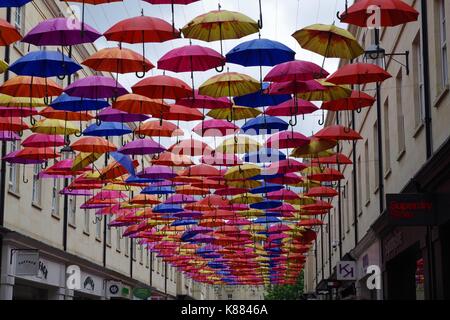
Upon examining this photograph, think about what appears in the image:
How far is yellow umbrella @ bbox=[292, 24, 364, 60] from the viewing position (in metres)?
14.5

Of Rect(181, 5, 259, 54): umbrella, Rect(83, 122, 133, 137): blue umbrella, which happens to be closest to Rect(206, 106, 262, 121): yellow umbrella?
Rect(83, 122, 133, 137): blue umbrella

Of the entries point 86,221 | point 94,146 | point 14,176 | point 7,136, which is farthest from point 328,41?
point 86,221

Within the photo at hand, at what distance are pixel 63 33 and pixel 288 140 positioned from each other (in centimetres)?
724

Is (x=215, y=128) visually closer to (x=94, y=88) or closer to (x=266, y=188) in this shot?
(x=94, y=88)

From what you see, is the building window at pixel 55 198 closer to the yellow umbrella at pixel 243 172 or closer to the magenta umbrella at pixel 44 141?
the yellow umbrella at pixel 243 172

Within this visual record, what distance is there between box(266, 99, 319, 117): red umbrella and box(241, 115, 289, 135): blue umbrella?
3.67 ft

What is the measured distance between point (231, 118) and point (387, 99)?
8.31 meters

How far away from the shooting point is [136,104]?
17.0 meters

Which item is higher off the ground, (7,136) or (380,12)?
(380,12)

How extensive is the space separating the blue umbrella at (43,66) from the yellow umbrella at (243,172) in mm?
8546

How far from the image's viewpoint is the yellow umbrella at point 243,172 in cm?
2356

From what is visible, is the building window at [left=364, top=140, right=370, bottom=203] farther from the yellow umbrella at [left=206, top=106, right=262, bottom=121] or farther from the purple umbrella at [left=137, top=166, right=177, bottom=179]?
the yellow umbrella at [left=206, top=106, right=262, bottom=121]

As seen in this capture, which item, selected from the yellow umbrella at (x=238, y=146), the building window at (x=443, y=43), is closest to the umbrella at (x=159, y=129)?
the yellow umbrella at (x=238, y=146)
